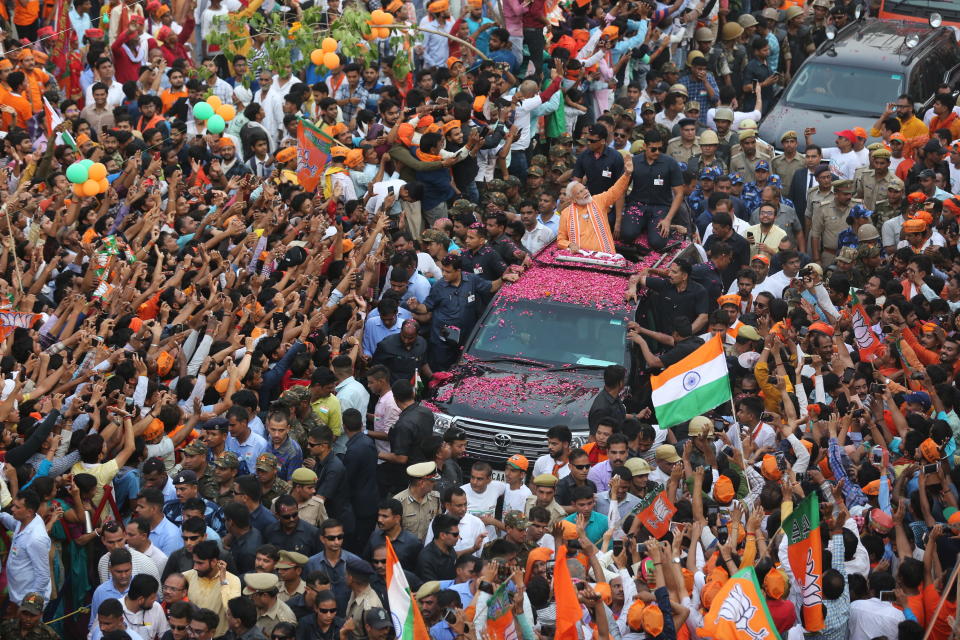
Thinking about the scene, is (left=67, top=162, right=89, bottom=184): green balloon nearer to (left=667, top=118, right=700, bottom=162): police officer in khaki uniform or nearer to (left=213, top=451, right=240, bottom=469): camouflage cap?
(left=213, top=451, right=240, bottom=469): camouflage cap

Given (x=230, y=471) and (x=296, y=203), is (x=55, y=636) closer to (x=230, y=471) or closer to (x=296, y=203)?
(x=230, y=471)

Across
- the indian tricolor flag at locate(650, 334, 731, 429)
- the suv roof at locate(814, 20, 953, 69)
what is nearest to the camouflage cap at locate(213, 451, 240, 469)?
the indian tricolor flag at locate(650, 334, 731, 429)

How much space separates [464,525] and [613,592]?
1.60 meters

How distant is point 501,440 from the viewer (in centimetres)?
1375

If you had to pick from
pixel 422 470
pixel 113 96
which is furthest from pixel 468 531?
pixel 113 96

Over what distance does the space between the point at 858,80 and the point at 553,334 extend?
27.2 ft

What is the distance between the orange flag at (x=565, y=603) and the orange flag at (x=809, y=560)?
172 cm

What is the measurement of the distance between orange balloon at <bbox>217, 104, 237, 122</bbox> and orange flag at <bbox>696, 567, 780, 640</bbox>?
372 inches

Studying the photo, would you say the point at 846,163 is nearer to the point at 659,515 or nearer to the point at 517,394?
the point at 517,394

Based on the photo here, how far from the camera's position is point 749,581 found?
9797mm

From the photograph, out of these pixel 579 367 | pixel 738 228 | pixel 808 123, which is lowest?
pixel 808 123

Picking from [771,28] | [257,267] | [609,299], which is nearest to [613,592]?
[609,299]

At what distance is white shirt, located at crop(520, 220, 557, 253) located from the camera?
17.2 m

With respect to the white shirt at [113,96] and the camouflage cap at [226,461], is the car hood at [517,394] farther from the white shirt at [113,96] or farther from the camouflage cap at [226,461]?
the white shirt at [113,96]
